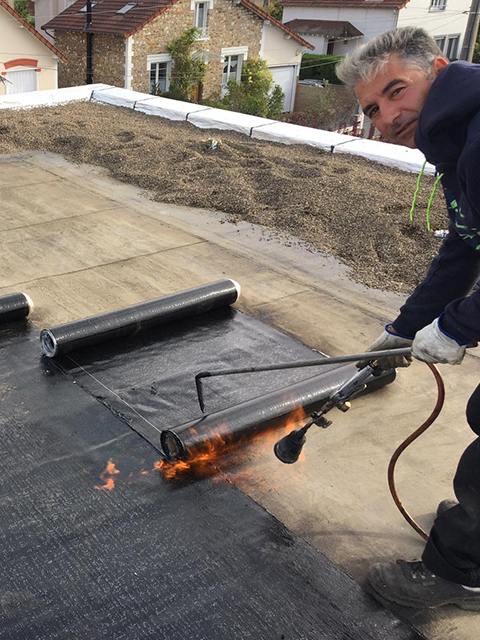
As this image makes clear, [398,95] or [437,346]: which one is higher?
[398,95]

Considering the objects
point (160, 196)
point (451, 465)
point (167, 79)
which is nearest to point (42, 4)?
point (167, 79)

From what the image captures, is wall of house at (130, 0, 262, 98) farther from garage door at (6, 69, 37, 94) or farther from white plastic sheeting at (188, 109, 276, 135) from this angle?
white plastic sheeting at (188, 109, 276, 135)

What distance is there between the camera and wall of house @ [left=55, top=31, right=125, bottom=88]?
67.2ft

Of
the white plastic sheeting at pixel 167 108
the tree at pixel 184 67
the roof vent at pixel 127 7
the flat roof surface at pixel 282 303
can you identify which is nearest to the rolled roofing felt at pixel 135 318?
the flat roof surface at pixel 282 303

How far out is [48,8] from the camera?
2609 centimetres

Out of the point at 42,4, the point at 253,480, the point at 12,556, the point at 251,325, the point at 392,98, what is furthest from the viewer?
the point at 42,4

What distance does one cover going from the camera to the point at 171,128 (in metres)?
9.09

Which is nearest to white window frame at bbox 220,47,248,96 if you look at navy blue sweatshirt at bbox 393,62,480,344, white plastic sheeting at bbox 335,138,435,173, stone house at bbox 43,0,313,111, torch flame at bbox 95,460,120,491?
stone house at bbox 43,0,313,111

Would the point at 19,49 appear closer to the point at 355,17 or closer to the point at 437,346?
the point at 355,17

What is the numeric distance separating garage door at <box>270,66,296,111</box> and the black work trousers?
2524 cm

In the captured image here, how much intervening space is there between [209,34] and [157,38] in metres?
2.25

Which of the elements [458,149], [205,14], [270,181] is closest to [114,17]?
[205,14]

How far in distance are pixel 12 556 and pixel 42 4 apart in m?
28.3

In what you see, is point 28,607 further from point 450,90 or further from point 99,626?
point 450,90
